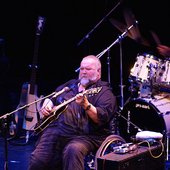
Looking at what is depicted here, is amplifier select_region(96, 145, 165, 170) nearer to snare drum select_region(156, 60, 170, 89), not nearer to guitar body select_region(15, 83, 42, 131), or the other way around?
snare drum select_region(156, 60, 170, 89)

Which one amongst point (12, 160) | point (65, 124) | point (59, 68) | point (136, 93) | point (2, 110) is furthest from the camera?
point (59, 68)

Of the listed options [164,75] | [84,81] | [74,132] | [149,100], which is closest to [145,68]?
[164,75]

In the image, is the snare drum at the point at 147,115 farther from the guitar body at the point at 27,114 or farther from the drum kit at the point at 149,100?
the guitar body at the point at 27,114

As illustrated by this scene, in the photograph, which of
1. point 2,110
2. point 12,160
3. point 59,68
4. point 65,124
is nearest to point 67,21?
point 59,68

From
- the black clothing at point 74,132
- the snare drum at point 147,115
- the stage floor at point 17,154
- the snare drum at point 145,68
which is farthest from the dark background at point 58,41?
the black clothing at point 74,132

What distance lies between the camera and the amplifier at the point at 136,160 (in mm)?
3590

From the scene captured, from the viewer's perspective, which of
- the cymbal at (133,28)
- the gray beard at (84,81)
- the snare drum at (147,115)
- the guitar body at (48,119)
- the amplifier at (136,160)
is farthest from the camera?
the cymbal at (133,28)

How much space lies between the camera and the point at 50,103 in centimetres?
436

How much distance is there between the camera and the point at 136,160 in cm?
378

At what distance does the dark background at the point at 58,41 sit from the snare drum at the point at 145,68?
1346mm

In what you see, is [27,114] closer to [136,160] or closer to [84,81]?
[84,81]

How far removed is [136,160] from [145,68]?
2310 millimetres

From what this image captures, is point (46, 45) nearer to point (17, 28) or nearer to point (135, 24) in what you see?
point (17, 28)

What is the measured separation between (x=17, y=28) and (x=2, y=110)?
5.24 feet
